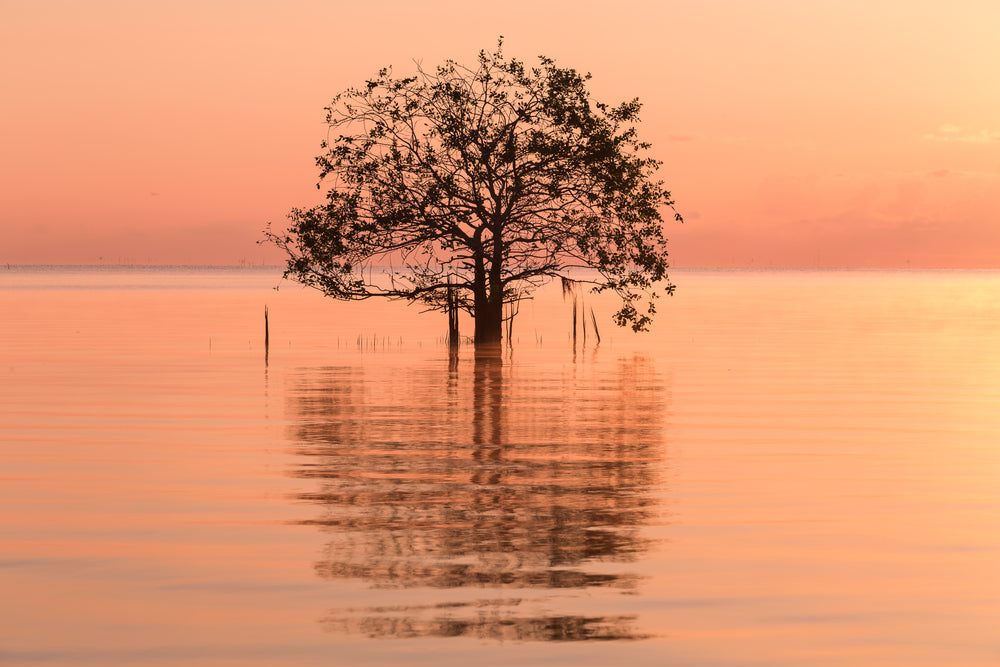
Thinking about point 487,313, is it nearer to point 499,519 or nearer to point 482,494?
point 482,494

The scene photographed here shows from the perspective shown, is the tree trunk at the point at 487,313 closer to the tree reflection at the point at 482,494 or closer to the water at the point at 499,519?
the water at the point at 499,519

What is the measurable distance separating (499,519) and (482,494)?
5.48 ft

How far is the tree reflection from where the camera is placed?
A: 10.6 metres

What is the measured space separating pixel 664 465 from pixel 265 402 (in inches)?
459

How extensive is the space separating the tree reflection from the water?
59 millimetres

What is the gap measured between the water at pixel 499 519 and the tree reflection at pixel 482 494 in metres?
0.06

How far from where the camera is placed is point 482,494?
16094 millimetres

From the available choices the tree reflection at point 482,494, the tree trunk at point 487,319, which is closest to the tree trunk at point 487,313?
the tree trunk at point 487,319

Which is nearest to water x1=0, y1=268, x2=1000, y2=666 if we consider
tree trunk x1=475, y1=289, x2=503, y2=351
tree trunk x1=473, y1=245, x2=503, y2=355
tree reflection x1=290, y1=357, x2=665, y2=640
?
tree reflection x1=290, y1=357, x2=665, y2=640

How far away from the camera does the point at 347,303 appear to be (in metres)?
99.8

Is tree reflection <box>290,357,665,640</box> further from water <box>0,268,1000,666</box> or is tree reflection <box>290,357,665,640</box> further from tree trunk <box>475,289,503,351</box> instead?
tree trunk <box>475,289,503,351</box>

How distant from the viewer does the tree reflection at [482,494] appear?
10.6 metres

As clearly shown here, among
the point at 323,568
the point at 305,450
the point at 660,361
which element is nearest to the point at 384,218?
the point at 660,361

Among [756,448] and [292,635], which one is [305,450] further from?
[292,635]
